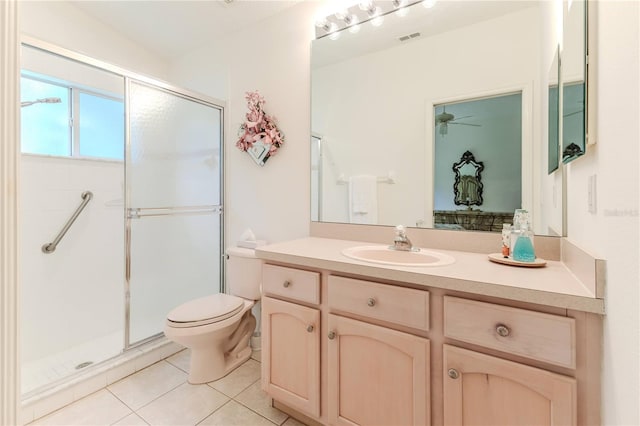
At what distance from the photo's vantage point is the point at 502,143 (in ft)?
4.57

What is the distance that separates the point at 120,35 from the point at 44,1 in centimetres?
51

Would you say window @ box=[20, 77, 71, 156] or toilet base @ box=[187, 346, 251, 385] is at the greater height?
window @ box=[20, 77, 71, 156]

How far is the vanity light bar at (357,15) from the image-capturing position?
1698 millimetres

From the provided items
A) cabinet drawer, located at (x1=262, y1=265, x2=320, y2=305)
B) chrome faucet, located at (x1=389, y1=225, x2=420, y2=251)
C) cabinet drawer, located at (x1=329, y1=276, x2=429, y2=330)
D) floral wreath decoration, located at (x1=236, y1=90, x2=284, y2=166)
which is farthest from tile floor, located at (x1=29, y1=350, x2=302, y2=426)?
floral wreath decoration, located at (x1=236, y1=90, x2=284, y2=166)

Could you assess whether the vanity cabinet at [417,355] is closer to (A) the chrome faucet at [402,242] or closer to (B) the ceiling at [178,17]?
(A) the chrome faucet at [402,242]

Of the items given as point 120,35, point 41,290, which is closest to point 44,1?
point 120,35

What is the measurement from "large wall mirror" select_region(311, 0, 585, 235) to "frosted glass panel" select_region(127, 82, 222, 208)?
38.3 inches

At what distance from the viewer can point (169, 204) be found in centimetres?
224

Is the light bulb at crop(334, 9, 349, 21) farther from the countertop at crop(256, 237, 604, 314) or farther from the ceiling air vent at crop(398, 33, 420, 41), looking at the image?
the countertop at crop(256, 237, 604, 314)

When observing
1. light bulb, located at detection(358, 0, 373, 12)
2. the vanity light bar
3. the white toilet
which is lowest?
the white toilet

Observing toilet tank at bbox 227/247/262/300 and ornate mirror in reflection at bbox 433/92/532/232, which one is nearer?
ornate mirror in reflection at bbox 433/92/532/232

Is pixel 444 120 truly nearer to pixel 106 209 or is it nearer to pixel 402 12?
pixel 402 12

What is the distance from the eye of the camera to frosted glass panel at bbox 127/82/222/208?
79.7 inches

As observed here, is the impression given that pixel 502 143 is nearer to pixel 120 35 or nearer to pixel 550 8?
pixel 550 8
